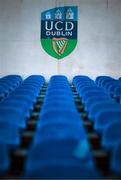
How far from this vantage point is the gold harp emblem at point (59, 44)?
15.7 meters

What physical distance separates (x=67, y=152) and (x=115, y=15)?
12390 millimetres

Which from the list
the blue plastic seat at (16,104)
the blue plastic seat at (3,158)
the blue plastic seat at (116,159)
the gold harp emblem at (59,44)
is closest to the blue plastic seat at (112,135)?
the blue plastic seat at (116,159)

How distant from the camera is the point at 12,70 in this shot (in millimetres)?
16000

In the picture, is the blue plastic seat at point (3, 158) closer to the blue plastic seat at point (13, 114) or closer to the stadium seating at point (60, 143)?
the stadium seating at point (60, 143)

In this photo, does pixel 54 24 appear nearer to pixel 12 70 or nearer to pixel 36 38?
pixel 36 38

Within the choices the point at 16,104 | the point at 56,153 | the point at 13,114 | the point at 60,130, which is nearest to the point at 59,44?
the point at 16,104

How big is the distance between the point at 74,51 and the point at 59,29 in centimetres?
110

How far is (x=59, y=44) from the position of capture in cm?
1577

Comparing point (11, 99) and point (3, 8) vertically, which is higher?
point (3, 8)

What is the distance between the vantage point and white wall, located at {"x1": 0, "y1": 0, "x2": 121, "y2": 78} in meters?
15.7

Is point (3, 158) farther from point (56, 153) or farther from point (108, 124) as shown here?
point (108, 124)

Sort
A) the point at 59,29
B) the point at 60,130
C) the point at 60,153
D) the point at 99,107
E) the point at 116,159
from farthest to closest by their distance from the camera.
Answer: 1. the point at 59,29
2. the point at 99,107
3. the point at 60,130
4. the point at 116,159
5. the point at 60,153

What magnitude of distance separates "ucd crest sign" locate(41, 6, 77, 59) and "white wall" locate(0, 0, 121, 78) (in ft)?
0.70

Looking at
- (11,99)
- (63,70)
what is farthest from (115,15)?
(11,99)
